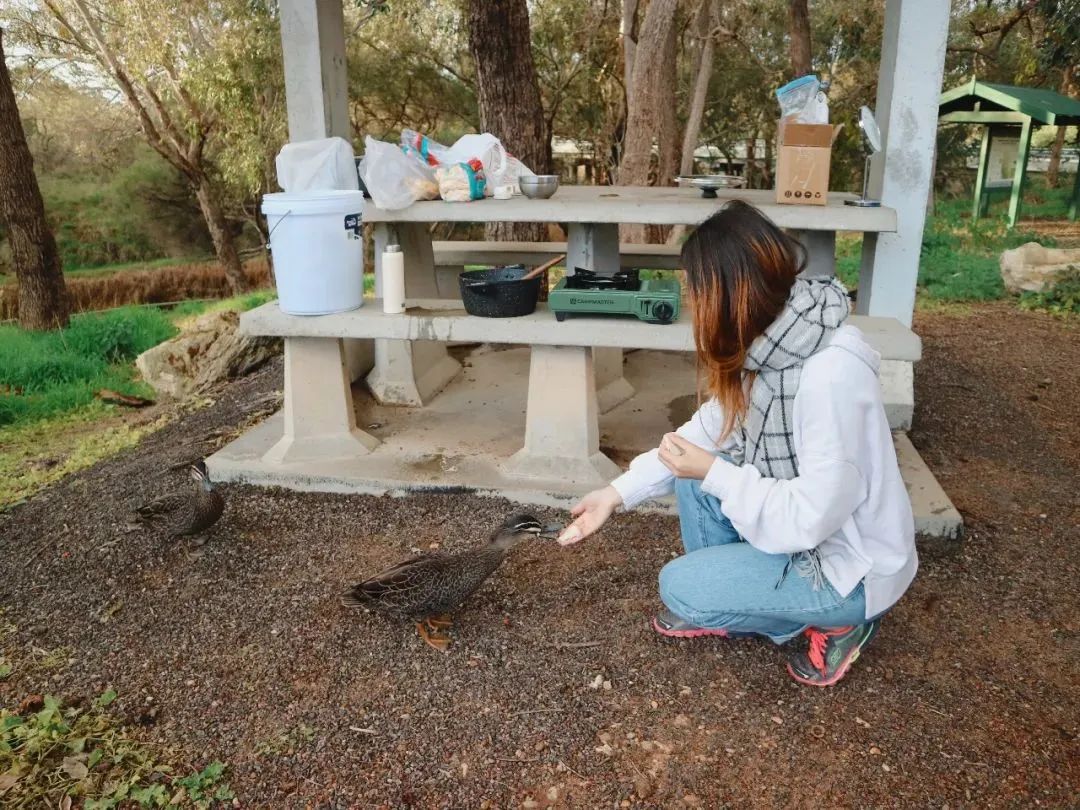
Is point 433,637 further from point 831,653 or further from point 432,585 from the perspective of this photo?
point 831,653

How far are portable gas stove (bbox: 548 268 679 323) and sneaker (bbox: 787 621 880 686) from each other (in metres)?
1.62

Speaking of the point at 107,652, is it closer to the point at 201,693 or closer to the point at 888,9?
the point at 201,693

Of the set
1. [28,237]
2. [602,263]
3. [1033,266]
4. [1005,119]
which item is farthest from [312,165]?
[1005,119]

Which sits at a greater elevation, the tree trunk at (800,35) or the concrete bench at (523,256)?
the tree trunk at (800,35)

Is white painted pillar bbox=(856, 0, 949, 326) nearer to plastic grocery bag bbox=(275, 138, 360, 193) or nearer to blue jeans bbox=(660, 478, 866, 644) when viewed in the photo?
blue jeans bbox=(660, 478, 866, 644)

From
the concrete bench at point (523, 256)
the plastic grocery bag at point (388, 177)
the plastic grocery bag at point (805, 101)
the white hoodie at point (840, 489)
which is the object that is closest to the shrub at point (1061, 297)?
the concrete bench at point (523, 256)

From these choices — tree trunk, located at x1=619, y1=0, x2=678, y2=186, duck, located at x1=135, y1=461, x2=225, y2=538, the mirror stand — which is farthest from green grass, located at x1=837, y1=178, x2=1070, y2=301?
duck, located at x1=135, y1=461, x2=225, y2=538

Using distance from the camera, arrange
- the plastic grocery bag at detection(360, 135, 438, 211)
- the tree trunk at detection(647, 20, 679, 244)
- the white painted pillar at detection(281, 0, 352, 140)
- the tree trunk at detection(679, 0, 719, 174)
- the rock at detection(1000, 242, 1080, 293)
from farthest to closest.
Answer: the tree trunk at detection(679, 0, 719, 174) → the tree trunk at detection(647, 20, 679, 244) → the rock at detection(1000, 242, 1080, 293) → the white painted pillar at detection(281, 0, 352, 140) → the plastic grocery bag at detection(360, 135, 438, 211)

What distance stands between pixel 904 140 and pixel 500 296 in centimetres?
225

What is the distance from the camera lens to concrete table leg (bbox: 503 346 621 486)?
153 inches

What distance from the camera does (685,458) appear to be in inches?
87.6

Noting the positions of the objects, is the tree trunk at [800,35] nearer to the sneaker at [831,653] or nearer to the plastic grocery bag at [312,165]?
the plastic grocery bag at [312,165]

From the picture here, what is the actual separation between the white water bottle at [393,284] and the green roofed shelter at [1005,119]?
35.7 ft

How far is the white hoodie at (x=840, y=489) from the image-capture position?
201cm
